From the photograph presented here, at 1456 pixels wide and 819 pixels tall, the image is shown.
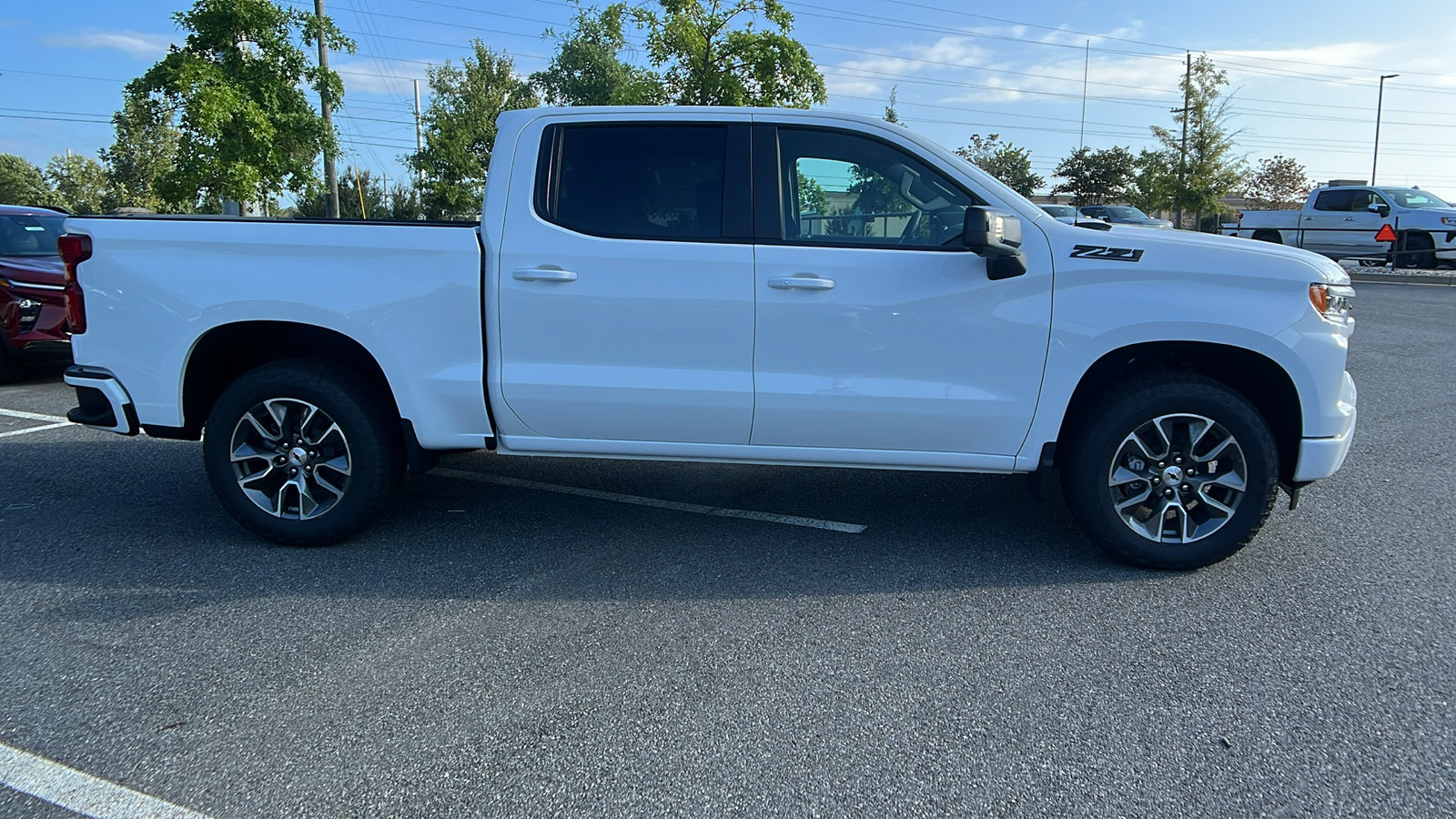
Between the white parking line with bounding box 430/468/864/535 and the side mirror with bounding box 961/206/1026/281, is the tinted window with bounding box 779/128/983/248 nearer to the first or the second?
the side mirror with bounding box 961/206/1026/281

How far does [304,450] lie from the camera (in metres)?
4.35

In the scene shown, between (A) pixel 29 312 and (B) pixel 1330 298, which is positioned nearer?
(B) pixel 1330 298

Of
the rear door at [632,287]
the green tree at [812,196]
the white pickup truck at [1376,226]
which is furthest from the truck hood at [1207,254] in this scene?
the white pickup truck at [1376,226]

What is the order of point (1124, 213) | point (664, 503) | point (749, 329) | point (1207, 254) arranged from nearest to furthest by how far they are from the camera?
point (1207, 254) → point (749, 329) → point (664, 503) → point (1124, 213)

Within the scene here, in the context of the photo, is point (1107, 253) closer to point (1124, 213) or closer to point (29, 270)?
point (29, 270)

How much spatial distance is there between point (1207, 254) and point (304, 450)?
410cm

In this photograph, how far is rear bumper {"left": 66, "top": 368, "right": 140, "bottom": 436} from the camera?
429 cm

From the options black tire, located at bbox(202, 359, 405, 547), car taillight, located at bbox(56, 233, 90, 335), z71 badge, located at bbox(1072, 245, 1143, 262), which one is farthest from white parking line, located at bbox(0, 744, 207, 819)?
z71 badge, located at bbox(1072, 245, 1143, 262)

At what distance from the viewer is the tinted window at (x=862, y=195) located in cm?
407

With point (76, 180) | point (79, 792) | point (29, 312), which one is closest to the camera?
point (79, 792)

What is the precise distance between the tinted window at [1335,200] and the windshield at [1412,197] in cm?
71

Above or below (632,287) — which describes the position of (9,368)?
below

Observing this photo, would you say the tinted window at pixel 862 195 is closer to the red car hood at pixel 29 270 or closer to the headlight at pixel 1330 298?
the headlight at pixel 1330 298

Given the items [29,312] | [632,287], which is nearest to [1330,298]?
[632,287]
